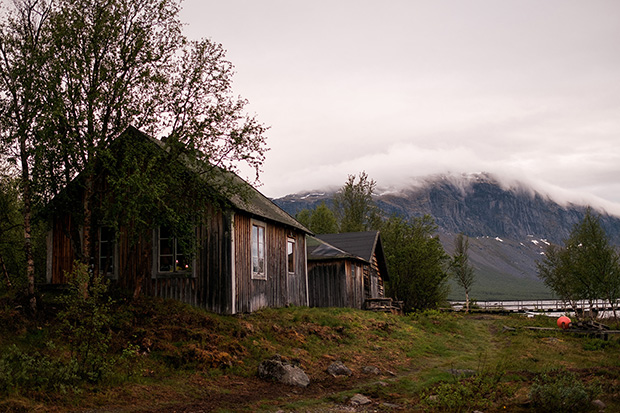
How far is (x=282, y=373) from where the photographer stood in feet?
42.9

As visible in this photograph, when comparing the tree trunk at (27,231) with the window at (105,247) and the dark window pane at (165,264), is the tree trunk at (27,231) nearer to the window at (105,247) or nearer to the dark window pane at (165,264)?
the window at (105,247)

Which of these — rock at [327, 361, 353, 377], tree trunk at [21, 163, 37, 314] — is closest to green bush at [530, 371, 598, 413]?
rock at [327, 361, 353, 377]

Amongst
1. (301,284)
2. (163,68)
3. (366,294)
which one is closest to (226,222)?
(163,68)

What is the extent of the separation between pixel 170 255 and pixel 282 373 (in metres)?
8.02

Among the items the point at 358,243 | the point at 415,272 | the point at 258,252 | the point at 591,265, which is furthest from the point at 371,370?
the point at 591,265

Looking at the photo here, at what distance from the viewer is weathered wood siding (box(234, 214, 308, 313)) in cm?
1959

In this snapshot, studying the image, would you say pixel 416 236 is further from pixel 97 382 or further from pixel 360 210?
pixel 97 382

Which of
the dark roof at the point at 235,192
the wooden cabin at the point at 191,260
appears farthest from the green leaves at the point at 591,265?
the wooden cabin at the point at 191,260

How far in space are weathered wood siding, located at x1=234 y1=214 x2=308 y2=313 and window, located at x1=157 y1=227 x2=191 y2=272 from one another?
79.6 inches

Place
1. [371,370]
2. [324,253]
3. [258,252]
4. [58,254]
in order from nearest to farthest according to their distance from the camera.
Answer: [371,370]
[58,254]
[258,252]
[324,253]

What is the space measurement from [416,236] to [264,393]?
36.9 meters

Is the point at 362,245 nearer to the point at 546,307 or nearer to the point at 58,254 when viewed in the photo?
the point at 58,254

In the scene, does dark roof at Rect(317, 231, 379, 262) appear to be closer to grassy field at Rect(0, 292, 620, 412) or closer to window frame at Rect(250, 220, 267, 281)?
grassy field at Rect(0, 292, 620, 412)

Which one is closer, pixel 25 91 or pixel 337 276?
pixel 25 91
